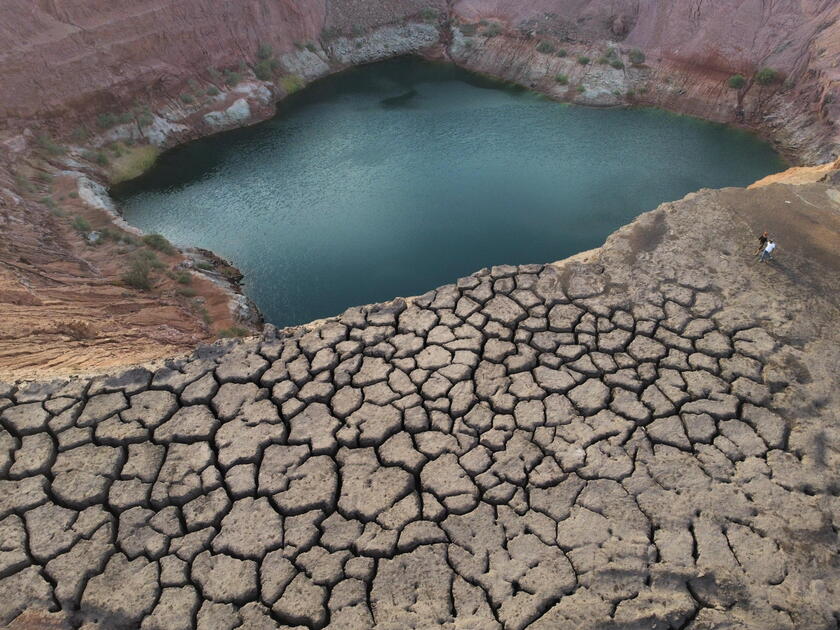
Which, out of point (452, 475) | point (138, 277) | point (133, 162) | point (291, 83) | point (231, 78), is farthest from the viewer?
point (291, 83)

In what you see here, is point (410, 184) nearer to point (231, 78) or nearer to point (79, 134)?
point (231, 78)

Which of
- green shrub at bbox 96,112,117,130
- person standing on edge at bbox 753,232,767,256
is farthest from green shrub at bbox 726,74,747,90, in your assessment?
green shrub at bbox 96,112,117,130

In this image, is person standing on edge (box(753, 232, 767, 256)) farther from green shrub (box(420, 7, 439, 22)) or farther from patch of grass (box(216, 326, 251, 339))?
green shrub (box(420, 7, 439, 22))

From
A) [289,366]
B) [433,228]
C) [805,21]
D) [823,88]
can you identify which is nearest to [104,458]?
[289,366]

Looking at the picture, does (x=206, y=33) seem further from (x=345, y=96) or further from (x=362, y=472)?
(x=362, y=472)

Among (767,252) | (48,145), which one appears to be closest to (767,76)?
(767,252)

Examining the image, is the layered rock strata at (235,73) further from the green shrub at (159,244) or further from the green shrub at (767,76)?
the green shrub at (159,244)
